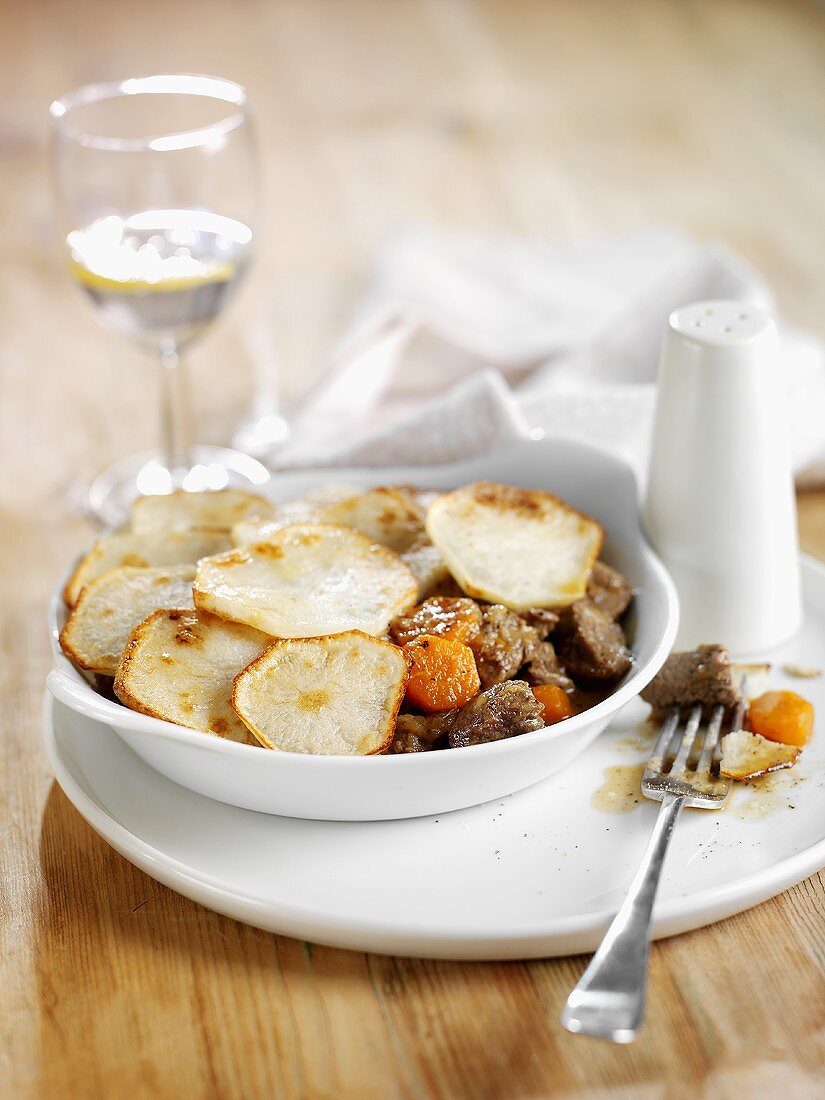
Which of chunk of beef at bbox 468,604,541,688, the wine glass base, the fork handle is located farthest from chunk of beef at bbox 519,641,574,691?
the wine glass base

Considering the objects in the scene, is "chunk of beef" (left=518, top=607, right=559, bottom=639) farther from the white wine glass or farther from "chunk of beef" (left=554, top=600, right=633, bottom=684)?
the white wine glass

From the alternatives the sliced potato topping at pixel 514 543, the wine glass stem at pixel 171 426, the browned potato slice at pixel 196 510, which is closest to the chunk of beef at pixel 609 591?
the sliced potato topping at pixel 514 543

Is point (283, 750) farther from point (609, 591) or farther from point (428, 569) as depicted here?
point (609, 591)

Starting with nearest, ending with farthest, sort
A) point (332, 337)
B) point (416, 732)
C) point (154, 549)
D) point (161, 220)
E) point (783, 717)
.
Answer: point (416, 732)
point (783, 717)
point (154, 549)
point (161, 220)
point (332, 337)

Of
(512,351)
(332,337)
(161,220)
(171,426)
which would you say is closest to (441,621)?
(171,426)

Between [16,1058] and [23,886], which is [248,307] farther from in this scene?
[16,1058]

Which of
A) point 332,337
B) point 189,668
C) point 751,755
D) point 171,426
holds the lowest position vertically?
point 332,337
